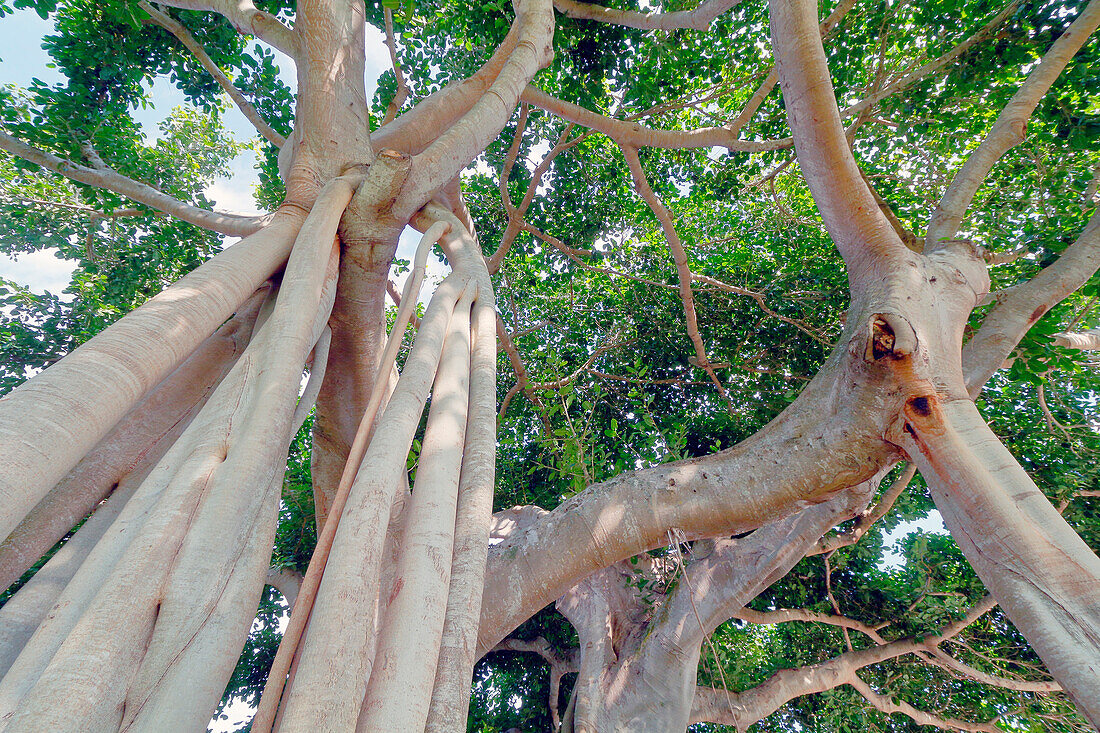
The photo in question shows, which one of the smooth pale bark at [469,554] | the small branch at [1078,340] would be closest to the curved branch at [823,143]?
the smooth pale bark at [469,554]

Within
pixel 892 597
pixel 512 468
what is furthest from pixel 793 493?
pixel 892 597

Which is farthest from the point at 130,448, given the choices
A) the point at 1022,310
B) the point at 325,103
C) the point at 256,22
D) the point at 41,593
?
the point at 1022,310

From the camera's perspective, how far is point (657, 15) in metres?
3.21

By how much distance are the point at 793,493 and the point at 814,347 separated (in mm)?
3154

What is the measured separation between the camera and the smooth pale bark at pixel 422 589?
1045 mm

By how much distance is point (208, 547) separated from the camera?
1.21m

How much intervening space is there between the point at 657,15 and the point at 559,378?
300 cm

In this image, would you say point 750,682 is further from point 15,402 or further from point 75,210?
point 75,210

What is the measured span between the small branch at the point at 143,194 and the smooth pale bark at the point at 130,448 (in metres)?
0.71

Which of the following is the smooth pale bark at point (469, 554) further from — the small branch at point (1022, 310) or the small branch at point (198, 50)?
the small branch at point (198, 50)

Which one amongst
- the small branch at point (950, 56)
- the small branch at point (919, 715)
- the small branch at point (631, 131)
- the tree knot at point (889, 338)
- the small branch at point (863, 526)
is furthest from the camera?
the small branch at point (919, 715)

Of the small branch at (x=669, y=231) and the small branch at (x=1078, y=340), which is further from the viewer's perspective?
the small branch at (x=669, y=231)

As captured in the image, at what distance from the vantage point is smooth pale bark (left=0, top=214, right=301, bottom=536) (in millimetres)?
1055

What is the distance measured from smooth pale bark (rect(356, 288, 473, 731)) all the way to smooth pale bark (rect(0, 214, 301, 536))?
80 cm
